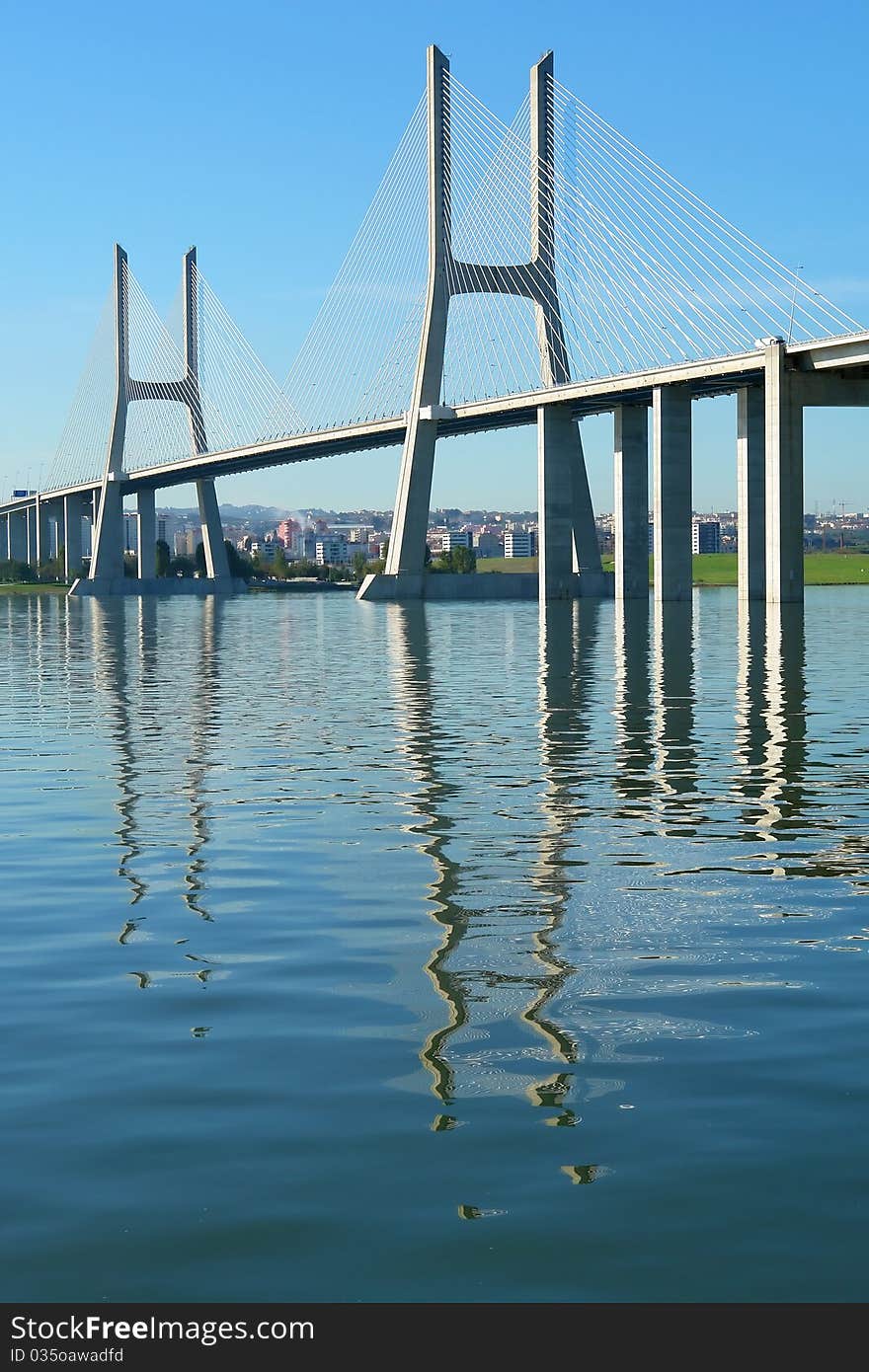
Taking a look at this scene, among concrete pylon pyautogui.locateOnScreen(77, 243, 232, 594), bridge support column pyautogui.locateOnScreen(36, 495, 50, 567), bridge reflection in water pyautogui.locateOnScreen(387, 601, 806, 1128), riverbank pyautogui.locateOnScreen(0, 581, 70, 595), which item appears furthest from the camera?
riverbank pyautogui.locateOnScreen(0, 581, 70, 595)

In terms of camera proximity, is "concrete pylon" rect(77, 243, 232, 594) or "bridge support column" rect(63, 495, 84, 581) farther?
"bridge support column" rect(63, 495, 84, 581)

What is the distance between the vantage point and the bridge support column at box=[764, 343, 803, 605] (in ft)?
234

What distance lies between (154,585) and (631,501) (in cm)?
6629

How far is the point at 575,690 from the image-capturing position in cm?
2980

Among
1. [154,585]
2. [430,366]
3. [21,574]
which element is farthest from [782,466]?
[21,574]

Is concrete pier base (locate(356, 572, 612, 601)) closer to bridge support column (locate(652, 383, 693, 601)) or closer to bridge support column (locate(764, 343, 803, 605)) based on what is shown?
bridge support column (locate(652, 383, 693, 601))

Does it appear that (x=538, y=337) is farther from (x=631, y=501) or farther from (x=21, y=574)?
(x=21, y=574)

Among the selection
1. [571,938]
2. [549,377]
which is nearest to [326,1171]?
[571,938]

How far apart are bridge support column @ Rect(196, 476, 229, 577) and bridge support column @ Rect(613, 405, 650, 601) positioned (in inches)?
1763

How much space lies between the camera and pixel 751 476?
8625 centimetres

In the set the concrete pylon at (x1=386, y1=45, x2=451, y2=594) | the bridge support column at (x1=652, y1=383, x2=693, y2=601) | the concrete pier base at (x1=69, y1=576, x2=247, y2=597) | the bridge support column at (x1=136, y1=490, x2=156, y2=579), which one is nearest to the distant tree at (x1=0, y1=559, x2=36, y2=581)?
the concrete pier base at (x1=69, y1=576, x2=247, y2=597)

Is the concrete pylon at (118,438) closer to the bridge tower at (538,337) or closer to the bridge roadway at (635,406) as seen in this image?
the bridge roadway at (635,406)

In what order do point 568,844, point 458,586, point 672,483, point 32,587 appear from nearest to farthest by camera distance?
point 568,844
point 672,483
point 458,586
point 32,587

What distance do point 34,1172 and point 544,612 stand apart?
7600 centimetres
